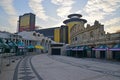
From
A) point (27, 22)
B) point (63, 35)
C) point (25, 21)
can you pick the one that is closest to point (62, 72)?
point (63, 35)

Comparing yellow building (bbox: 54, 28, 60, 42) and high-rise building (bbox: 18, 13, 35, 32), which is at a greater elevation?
high-rise building (bbox: 18, 13, 35, 32)

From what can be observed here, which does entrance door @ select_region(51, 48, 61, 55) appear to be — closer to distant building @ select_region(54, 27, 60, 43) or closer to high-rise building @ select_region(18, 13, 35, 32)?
distant building @ select_region(54, 27, 60, 43)

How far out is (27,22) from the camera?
180500 millimetres

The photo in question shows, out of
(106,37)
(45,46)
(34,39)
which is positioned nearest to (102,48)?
(106,37)

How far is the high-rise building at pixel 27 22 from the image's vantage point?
6934 inches

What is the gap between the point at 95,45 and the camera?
1986 inches

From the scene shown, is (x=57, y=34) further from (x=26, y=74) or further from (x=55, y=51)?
(x=26, y=74)

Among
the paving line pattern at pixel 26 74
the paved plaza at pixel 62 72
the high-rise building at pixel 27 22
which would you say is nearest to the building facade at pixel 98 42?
the paved plaza at pixel 62 72

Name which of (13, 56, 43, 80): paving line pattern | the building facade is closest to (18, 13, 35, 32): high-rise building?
the building facade

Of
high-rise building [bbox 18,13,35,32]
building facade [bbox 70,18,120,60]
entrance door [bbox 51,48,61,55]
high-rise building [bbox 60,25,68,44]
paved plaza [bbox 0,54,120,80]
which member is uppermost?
high-rise building [bbox 18,13,35,32]

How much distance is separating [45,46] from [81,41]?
5965 centimetres

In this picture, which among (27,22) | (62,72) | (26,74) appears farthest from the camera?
(27,22)

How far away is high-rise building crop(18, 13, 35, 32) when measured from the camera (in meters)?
176

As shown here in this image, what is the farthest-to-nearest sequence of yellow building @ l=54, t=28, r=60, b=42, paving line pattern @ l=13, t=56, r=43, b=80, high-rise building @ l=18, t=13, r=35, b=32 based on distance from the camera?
high-rise building @ l=18, t=13, r=35, b=32
yellow building @ l=54, t=28, r=60, b=42
paving line pattern @ l=13, t=56, r=43, b=80
